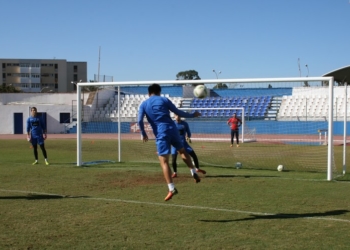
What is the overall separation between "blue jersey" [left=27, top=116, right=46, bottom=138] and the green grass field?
361cm

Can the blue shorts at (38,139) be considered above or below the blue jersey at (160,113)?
below

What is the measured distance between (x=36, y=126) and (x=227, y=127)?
15.1 meters

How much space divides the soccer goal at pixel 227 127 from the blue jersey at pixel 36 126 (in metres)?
1.42

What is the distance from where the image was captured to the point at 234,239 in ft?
22.7

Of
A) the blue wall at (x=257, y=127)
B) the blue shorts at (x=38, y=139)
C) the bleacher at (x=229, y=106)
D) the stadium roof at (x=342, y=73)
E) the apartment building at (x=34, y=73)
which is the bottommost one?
the blue shorts at (x=38, y=139)

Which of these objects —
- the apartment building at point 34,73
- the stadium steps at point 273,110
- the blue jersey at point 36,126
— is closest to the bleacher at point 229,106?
the stadium steps at point 273,110

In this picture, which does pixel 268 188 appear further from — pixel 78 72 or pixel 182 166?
pixel 78 72

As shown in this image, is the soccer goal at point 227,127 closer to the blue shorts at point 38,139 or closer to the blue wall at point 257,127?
the blue wall at point 257,127

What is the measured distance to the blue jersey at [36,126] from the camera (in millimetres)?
18141

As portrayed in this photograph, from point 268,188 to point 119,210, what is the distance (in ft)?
14.2

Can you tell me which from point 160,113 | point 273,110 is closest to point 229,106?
point 273,110

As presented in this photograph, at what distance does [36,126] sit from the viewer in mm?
18125

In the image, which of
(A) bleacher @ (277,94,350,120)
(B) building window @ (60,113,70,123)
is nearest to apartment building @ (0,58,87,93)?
(B) building window @ (60,113,70,123)

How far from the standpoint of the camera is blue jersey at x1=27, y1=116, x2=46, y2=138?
18141 mm
